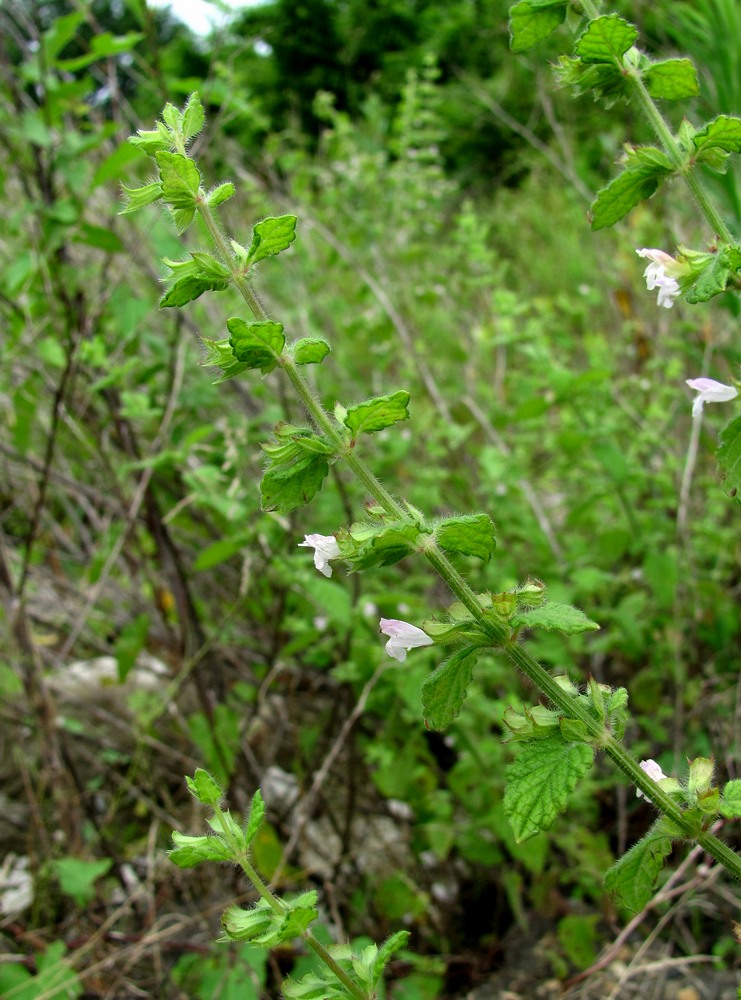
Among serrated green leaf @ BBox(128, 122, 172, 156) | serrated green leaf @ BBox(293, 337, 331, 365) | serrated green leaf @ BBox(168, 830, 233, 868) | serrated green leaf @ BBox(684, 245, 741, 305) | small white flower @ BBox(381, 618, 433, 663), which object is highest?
serrated green leaf @ BBox(128, 122, 172, 156)

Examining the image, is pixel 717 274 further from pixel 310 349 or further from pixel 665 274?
pixel 310 349

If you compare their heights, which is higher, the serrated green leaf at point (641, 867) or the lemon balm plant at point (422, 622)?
the lemon balm plant at point (422, 622)

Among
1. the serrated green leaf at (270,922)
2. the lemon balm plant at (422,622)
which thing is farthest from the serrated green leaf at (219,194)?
the serrated green leaf at (270,922)

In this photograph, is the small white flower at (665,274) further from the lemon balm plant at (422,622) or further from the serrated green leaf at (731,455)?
the serrated green leaf at (731,455)

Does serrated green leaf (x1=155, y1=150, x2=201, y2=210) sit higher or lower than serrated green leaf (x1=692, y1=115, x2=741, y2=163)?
higher

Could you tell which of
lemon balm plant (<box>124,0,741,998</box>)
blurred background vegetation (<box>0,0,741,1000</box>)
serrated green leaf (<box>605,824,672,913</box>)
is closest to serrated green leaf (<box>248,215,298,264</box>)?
lemon balm plant (<box>124,0,741,998</box>)

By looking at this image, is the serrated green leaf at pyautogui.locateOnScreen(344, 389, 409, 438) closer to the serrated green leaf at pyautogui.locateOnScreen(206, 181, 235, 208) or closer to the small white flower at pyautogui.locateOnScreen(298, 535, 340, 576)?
the small white flower at pyautogui.locateOnScreen(298, 535, 340, 576)

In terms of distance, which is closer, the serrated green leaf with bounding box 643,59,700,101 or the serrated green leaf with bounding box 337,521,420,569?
the serrated green leaf with bounding box 337,521,420,569
